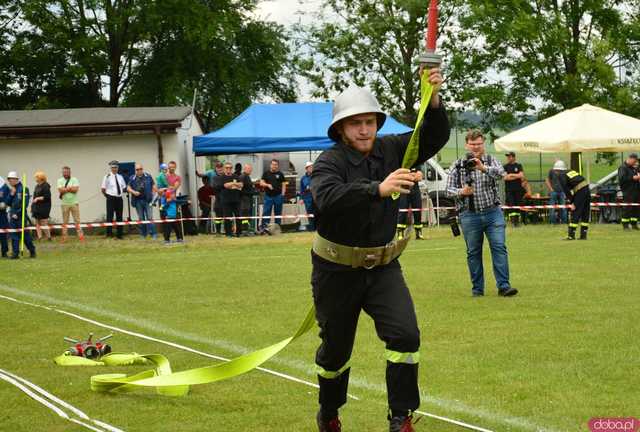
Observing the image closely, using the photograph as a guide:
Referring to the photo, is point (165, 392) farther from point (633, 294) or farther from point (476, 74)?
point (476, 74)

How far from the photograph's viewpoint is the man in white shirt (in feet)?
91.6

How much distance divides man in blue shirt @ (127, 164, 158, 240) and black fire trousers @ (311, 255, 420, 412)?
2187cm

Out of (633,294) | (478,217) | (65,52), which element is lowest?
(633,294)

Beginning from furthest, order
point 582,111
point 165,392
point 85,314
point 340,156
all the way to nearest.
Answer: point 582,111, point 85,314, point 165,392, point 340,156

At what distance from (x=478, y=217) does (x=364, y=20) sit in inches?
1381

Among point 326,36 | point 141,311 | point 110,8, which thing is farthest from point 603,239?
point 110,8

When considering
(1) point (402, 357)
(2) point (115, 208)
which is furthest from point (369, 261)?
Answer: (2) point (115, 208)

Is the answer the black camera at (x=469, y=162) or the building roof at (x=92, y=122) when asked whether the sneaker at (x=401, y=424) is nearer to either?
the black camera at (x=469, y=162)

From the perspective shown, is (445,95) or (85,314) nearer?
(85,314)

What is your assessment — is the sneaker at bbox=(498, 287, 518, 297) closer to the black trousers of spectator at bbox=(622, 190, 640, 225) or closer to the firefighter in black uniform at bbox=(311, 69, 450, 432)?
the firefighter in black uniform at bbox=(311, 69, 450, 432)

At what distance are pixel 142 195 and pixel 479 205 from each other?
1635cm

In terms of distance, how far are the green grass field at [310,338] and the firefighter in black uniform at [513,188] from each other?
8.84m

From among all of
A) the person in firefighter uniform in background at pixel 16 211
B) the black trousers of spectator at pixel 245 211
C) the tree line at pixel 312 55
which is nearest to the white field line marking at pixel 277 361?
the person in firefighter uniform in background at pixel 16 211

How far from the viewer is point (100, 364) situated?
9172 mm
